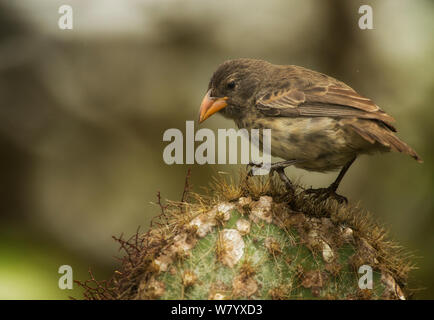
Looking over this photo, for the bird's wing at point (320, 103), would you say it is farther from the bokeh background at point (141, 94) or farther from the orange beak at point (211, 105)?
the bokeh background at point (141, 94)

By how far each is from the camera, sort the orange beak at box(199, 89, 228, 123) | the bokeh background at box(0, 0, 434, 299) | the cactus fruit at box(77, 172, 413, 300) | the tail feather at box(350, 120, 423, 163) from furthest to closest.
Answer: the bokeh background at box(0, 0, 434, 299) < the orange beak at box(199, 89, 228, 123) < the tail feather at box(350, 120, 423, 163) < the cactus fruit at box(77, 172, 413, 300)

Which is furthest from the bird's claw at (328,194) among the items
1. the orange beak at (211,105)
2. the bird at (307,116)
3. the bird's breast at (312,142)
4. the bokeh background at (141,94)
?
the bokeh background at (141,94)

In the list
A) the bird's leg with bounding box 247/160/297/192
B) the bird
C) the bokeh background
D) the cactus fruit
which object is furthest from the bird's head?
the bokeh background

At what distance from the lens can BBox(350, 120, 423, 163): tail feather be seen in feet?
7.96

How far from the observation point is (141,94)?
16.1 ft

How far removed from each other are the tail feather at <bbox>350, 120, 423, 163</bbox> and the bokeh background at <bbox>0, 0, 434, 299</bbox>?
4.91ft

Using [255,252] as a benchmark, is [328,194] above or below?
above

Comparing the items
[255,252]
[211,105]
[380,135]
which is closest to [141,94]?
[211,105]

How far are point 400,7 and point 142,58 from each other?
2.36 metres

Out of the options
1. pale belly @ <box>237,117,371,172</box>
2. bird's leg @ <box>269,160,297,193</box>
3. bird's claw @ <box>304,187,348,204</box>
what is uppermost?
pale belly @ <box>237,117,371,172</box>

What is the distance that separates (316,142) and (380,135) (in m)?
0.32

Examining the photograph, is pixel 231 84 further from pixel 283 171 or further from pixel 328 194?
pixel 328 194

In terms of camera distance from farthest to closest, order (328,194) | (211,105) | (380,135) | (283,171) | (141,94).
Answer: (141,94) → (211,105) → (328,194) → (283,171) → (380,135)

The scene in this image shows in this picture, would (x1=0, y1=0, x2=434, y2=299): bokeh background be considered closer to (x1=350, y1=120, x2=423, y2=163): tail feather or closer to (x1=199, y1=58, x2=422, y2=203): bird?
(x1=199, y1=58, x2=422, y2=203): bird
